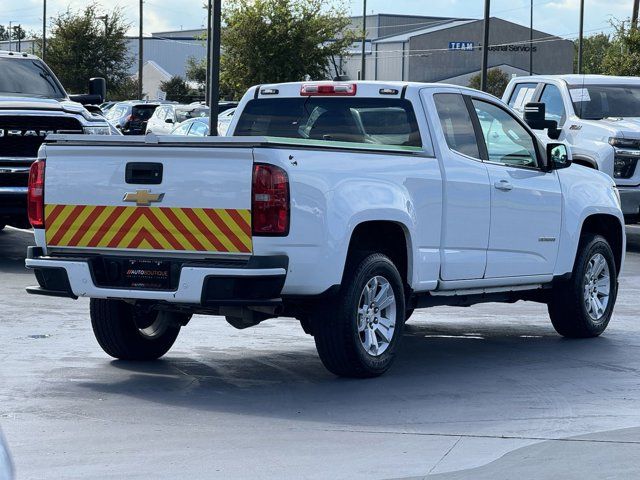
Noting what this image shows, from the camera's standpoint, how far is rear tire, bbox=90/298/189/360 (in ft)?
30.7

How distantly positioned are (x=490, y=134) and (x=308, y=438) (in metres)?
3.83

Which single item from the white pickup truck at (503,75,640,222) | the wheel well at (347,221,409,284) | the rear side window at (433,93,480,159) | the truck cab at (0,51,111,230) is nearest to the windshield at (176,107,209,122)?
the white pickup truck at (503,75,640,222)

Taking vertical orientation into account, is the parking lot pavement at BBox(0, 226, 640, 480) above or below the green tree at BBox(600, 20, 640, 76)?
below

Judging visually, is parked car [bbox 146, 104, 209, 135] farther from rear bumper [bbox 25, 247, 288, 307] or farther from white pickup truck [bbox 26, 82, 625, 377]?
rear bumper [bbox 25, 247, 288, 307]

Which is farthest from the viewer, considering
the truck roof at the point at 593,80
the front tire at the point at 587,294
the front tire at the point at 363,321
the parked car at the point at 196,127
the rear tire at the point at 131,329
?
the parked car at the point at 196,127

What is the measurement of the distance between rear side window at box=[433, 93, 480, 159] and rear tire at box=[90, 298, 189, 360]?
2.26 meters

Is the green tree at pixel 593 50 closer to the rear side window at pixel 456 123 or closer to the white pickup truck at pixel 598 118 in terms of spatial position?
the white pickup truck at pixel 598 118

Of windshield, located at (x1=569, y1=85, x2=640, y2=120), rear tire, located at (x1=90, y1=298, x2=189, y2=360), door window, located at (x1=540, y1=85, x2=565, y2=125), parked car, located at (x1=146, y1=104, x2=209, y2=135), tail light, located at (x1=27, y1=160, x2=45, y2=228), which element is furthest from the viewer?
parked car, located at (x1=146, y1=104, x2=209, y2=135)

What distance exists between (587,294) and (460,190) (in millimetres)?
2109

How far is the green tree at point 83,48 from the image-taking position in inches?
2867

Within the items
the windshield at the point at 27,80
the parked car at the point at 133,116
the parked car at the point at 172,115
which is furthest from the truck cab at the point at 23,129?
the parked car at the point at 133,116

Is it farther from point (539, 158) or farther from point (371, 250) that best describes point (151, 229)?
point (539, 158)

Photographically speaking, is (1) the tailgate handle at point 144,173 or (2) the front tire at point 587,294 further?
(2) the front tire at point 587,294

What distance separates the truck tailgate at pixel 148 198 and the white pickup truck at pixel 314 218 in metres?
0.01
